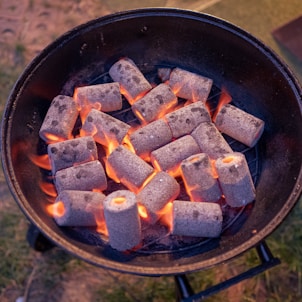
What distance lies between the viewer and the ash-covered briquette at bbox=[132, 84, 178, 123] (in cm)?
211

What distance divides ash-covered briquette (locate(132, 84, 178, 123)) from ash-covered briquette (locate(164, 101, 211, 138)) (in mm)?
76

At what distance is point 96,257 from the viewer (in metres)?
1.59

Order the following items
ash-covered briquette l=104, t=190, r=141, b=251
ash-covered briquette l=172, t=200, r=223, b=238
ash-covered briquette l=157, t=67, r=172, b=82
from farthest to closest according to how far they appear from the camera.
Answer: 1. ash-covered briquette l=157, t=67, r=172, b=82
2. ash-covered briquette l=172, t=200, r=223, b=238
3. ash-covered briquette l=104, t=190, r=141, b=251

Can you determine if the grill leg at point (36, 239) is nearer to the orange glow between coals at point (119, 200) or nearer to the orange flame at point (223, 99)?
the orange glow between coals at point (119, 200)

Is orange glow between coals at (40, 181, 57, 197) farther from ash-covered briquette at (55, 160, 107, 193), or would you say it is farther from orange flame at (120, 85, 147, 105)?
orange flame at (120, 85, 147, 105)

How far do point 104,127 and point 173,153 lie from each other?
13.7 inches

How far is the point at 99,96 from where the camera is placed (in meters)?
2.13

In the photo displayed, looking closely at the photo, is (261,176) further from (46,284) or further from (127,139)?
(46,284)

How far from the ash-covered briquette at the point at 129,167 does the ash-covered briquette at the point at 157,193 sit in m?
0.05

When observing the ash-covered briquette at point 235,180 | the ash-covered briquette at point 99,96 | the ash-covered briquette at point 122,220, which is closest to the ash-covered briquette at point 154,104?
the ash-covered briquette at point 99,96

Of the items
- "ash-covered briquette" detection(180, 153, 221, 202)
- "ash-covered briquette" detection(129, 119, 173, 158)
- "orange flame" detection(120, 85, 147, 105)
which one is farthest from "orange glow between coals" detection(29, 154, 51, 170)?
"ash-covered briquette" detection(180, 153, 221, 202)

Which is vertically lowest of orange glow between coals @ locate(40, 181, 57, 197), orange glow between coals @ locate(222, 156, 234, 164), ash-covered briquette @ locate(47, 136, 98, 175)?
orange glow between coals @ locate(40, 181, 57, 197)

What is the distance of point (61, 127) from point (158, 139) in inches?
18.1

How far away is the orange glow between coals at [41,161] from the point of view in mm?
2023
